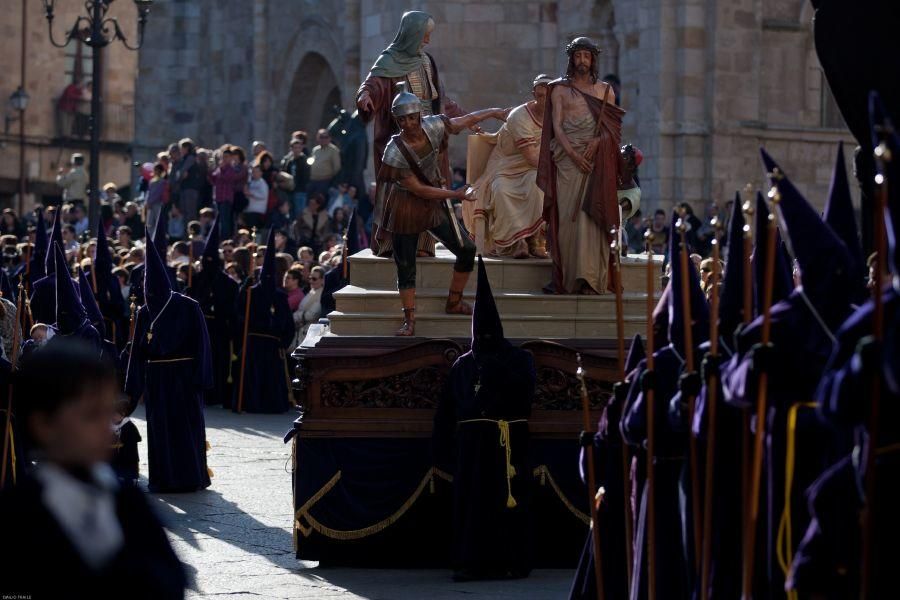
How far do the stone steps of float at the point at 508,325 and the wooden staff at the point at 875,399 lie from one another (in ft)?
20.9

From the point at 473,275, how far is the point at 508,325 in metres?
0.78

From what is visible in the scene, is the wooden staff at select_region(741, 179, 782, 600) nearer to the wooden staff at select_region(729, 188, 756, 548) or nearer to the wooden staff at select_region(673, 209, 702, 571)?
the wooden staff at select_region(729, 188, 756, 548)

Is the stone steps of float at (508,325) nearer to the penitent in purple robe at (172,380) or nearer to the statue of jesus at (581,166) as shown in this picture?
the statue of jesus at (581,166)

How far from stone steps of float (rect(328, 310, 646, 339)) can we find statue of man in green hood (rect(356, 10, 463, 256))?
39.6 inches

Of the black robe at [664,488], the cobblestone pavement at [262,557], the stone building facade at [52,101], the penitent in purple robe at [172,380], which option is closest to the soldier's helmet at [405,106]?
the cobblestone pavement at [262,557]

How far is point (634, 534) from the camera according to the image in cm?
755

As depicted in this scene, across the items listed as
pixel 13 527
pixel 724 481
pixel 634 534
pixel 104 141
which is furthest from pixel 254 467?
pixel 104 141

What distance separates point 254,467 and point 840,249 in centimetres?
937

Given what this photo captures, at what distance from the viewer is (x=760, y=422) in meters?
6.07

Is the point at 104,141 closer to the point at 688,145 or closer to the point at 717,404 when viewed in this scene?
the point at 688,145

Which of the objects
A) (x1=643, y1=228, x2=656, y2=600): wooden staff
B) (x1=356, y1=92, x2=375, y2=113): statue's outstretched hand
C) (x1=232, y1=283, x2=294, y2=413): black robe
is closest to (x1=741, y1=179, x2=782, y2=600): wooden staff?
(x1=643, y1=228, x2=656, y2=600): wooden staff

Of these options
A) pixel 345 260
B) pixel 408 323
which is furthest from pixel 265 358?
pixel 408 323

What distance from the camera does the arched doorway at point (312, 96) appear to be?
114ft

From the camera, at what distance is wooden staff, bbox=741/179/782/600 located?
6004mm
